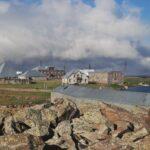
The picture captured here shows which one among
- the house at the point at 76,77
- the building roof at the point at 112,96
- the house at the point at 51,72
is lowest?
the building roof at the point at 112,96

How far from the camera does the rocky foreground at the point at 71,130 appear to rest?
2180 centimetres

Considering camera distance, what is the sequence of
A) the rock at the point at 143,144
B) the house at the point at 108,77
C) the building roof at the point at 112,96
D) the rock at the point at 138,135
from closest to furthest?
the rock at the point at 143,144
the rock at the point at 138,135
the building roof at the point at 112,96
the house at the point at 108,77

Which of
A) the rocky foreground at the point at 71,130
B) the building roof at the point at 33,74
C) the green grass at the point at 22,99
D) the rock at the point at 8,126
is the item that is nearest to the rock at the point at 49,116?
the rocky foreground at the point at 71,130

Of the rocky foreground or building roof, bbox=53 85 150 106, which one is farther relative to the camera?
building roof, bbox=53 85 150 106

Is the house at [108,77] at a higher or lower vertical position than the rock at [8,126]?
higher

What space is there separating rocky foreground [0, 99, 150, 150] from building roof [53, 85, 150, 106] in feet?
8.29

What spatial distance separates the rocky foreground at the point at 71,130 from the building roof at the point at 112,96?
253cm

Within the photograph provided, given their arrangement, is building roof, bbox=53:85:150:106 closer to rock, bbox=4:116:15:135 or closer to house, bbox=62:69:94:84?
rock, bbox=4:116:15:135

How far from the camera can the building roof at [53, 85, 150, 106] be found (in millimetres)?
34656

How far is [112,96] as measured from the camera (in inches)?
1503

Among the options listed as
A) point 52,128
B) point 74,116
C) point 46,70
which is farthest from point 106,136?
point 46,70

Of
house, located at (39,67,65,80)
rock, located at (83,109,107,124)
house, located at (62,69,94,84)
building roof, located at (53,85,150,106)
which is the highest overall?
house, located at (39,67,65,80)

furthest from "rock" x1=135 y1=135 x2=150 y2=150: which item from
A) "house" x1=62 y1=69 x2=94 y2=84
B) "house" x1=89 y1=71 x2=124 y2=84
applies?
"house" x1=89 y1=71 x2=124 y2=84

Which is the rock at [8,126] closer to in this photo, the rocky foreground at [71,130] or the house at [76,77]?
the rocky foreground at [71,130]
